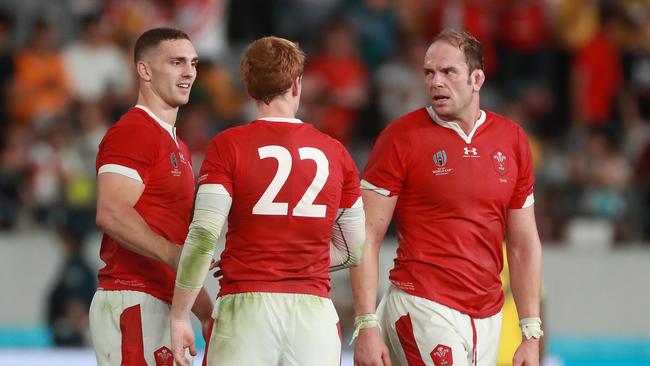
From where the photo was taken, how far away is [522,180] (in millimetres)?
6492

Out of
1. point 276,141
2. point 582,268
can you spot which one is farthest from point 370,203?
point 582,268

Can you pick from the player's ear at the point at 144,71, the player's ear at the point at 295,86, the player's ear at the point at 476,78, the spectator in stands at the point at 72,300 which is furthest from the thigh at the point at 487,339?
the spectator in stands at the point at 72,300

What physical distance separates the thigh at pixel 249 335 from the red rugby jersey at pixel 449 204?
38.8 inches

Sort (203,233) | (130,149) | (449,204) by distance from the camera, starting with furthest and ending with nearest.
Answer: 1. (449,204)
2. (130,149)
3. (203,233)

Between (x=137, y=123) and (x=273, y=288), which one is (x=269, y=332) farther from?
(x=137, y=123)

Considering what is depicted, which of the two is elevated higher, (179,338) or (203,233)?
(203,233)

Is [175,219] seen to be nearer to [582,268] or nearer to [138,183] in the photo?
[138,183]

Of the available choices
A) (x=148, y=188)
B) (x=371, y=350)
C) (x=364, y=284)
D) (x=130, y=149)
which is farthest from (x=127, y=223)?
(x=371, y=350)

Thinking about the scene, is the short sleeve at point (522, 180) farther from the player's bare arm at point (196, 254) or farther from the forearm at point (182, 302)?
the forearm at point (182, 302)

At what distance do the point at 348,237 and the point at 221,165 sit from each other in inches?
28.7

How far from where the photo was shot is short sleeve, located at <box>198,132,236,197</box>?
18.2 feet

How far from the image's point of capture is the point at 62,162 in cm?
1288

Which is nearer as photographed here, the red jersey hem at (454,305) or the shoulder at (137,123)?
the shoulder at (137,123)

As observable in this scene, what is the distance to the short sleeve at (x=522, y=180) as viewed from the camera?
21.2 ft
